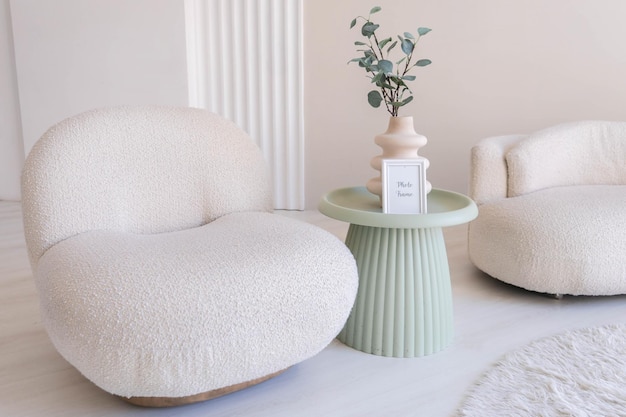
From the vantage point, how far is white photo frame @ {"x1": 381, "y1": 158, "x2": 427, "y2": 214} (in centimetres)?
162

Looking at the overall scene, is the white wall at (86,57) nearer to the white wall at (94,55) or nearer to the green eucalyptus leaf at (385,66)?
the white wall at (94,55)

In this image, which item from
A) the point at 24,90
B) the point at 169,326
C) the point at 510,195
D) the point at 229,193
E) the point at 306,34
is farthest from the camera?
the point at 24,90

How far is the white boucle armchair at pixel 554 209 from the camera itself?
6.38 ft

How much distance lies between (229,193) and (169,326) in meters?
0.70

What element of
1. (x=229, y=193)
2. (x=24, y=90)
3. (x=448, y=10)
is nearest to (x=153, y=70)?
(x=24, y=90)

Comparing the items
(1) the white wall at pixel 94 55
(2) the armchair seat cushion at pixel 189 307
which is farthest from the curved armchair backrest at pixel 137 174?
(1) the white wall at pixel 94 55

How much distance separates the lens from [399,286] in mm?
1608

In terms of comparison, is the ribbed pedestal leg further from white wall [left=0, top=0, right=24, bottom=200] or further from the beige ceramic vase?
white wall [left=0, top=0, right=24, bottom=200]

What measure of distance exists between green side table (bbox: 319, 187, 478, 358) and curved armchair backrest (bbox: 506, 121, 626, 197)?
2.48 ft

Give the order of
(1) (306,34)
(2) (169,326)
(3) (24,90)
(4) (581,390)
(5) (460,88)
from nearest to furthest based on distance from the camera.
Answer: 1. (2) (169,326)
2. (4) (581,390)
3. (5) (460,88)
4. (1) (306,34)
5. (3) (24,90)

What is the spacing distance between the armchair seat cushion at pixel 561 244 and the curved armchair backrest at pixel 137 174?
2.80 feet

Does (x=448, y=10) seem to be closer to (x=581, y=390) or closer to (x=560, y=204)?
(x=560, y=204)

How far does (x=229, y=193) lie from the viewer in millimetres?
1826

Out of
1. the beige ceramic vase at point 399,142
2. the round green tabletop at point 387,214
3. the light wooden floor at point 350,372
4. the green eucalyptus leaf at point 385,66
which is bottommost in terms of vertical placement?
the light wooden floor at point 350,372
